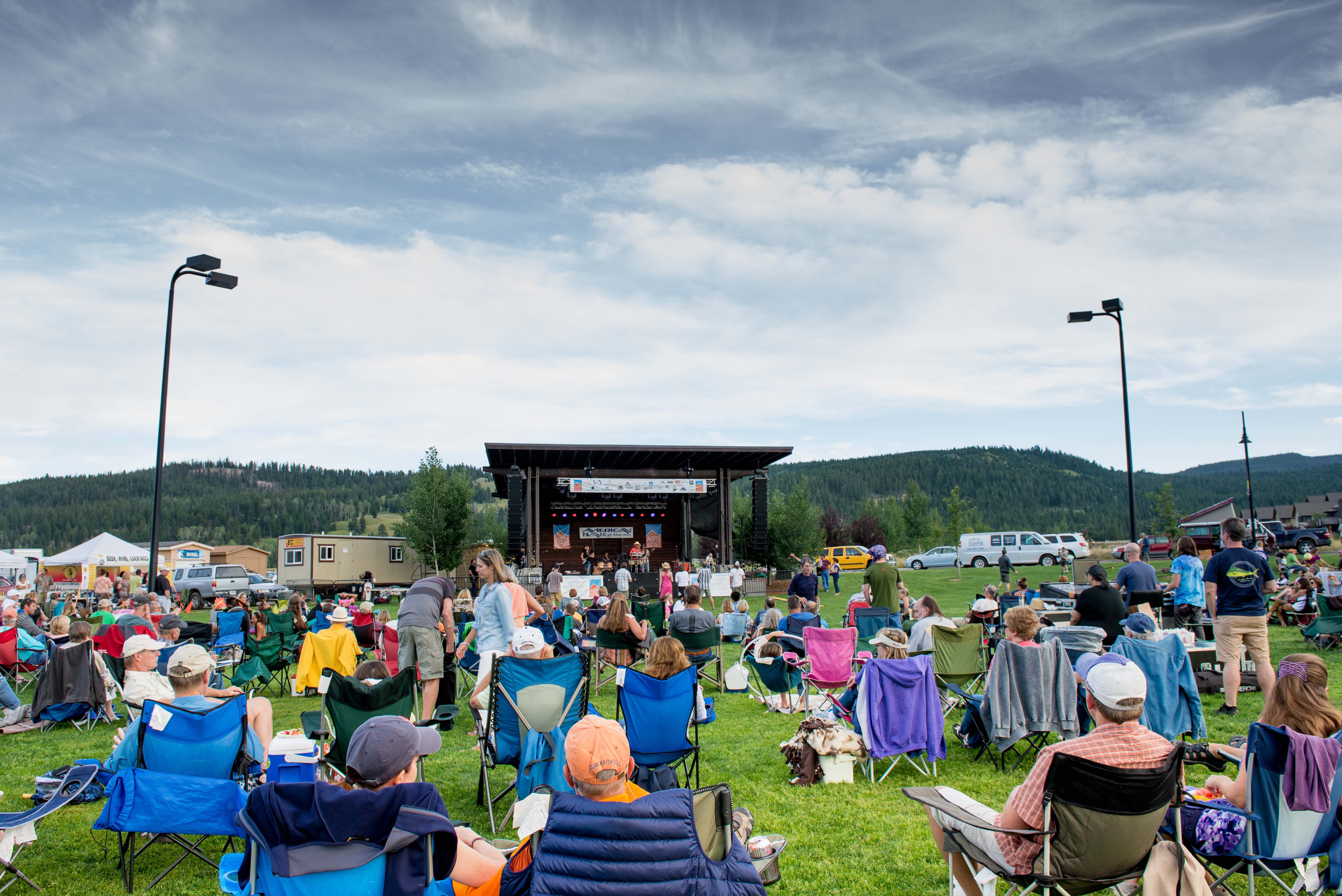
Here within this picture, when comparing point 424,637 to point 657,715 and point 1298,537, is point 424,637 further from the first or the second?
point 1298,537

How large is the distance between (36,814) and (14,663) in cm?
689

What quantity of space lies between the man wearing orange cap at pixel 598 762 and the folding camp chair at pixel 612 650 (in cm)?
450

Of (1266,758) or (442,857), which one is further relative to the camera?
(1266,758)

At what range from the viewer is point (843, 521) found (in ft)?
181

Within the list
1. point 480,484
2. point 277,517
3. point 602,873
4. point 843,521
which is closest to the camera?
point 602,873

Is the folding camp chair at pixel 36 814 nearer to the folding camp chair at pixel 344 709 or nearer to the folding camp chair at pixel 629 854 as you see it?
the folding camp chair at pixel 344 709

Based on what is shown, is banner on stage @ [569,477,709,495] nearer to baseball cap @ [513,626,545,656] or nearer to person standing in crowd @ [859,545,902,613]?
person standing in crowd @ [859,545,902,613]

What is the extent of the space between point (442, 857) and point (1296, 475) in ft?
622

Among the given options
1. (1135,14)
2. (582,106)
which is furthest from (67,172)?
(1135,14)

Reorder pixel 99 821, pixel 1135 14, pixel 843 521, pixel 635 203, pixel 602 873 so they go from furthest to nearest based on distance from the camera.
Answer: pixel 843 521
pixel 635 203
pixel 1135 14
pixel 99 821
pixel 602 873

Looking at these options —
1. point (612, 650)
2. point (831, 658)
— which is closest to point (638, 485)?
point (612, 650)

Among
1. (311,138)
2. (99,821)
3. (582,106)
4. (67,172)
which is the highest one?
(582,106)

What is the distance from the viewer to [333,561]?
30266 mm

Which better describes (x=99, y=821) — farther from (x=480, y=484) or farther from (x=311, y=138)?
(x=480, y=484)
